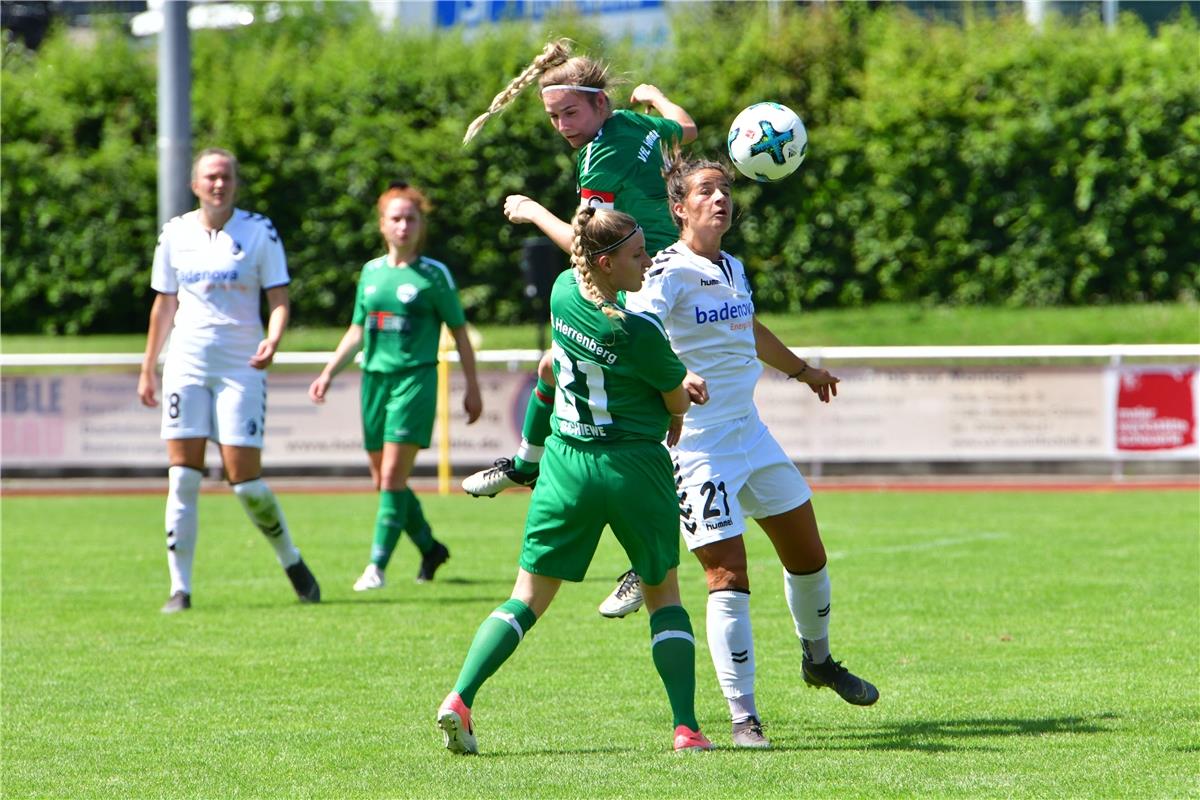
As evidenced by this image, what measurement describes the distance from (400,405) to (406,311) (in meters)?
0.57

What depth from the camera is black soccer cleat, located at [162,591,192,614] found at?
8820 mm

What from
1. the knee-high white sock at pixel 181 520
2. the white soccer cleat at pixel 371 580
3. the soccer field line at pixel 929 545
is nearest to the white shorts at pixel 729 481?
the knee-high white sock at pixel 181 520

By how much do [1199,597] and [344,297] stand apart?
1828 cm

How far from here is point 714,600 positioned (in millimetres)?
5625

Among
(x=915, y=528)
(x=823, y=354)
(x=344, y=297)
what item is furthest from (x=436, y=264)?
(x=344, y=297)

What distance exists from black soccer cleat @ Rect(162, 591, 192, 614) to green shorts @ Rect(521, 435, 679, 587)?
4077 mm

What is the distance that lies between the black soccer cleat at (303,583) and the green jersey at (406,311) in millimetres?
1366

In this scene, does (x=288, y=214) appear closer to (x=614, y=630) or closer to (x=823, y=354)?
(x=823, y=354)

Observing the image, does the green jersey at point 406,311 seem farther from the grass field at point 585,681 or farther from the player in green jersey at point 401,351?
the grass field at point 585,681

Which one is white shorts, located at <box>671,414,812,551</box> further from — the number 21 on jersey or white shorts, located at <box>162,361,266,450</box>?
white shorts, located at <box>162,361,266,450</box>

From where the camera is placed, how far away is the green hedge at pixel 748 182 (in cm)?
2355

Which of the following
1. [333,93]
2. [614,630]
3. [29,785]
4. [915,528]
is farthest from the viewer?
[333,93]

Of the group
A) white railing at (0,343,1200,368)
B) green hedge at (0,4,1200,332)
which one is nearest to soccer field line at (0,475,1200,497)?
white railing at (0,343,1200,368)

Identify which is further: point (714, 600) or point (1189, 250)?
point (1189, 250)
